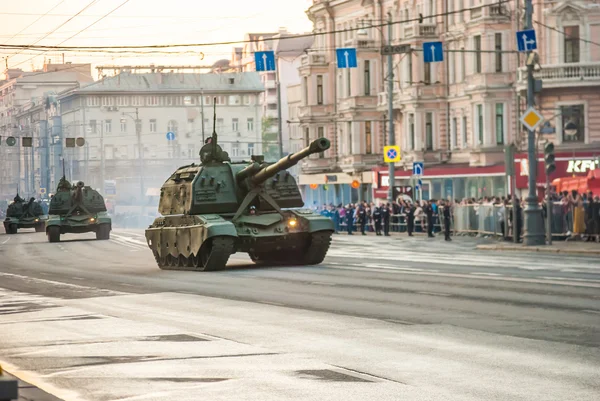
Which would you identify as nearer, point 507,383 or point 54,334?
point 507,383

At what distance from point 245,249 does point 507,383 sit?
19564mm

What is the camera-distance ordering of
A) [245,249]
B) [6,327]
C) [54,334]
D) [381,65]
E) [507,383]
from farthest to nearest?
[381,65] < [245,249] < [6,327] < [54,334] < [507,383]

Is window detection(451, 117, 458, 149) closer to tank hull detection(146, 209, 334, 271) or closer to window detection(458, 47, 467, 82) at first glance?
window detection(458, 47, 467, 82)

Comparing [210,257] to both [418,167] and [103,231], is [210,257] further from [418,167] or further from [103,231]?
[103,231]

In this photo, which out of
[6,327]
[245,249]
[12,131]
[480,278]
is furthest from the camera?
[12,131]

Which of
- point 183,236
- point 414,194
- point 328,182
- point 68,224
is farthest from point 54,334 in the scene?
point 328,182

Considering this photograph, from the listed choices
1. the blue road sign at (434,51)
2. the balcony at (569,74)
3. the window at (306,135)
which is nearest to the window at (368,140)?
the window at (306,135)

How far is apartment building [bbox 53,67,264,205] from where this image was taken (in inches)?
5797

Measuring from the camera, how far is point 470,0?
2596 inches

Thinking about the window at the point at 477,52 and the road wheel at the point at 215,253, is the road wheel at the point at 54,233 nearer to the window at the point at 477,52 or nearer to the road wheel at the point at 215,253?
the window at the point at 477,52

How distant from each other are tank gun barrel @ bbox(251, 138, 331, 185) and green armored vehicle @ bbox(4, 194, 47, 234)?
159 feet

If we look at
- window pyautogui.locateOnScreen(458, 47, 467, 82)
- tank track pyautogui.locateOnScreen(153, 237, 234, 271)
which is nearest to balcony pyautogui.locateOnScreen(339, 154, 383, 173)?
window pyautogui.locateOnScreen(458, 47, 467, 82)

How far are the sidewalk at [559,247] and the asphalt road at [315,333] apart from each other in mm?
4642

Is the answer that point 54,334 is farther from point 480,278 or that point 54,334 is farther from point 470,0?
point 470,0
